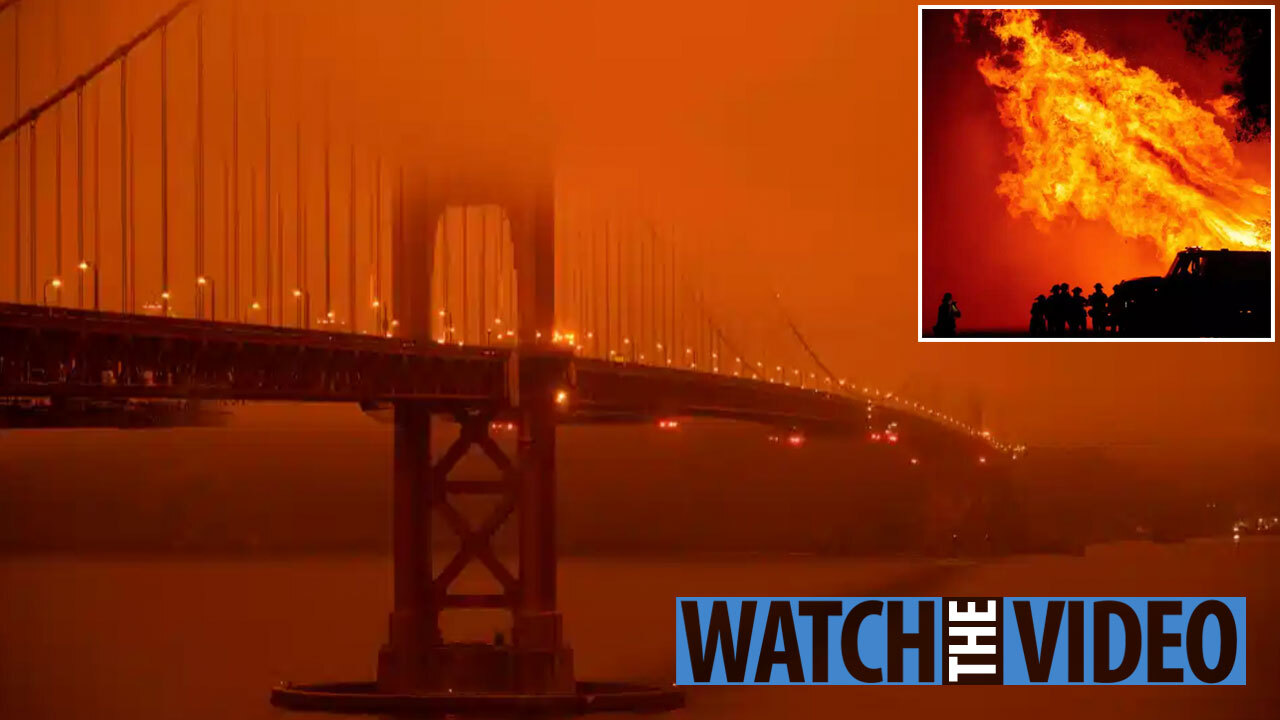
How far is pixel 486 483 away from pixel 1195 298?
2845cm

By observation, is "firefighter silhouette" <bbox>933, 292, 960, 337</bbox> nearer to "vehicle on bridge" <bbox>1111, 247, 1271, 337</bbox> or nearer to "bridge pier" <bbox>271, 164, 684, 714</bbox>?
"vehicle on bridge" <bbox>1111, 247, 1271, 337</bbox>

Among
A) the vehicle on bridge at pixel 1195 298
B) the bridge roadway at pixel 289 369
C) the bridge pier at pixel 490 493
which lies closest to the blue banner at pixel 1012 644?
the bridge roadway at pixel 289 369

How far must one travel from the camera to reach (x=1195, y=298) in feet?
69.5

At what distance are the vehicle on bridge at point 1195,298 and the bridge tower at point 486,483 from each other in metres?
26.7

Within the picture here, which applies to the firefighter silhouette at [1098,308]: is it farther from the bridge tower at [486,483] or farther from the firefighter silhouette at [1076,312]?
the bridge tower at [486,483]

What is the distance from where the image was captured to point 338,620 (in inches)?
4596

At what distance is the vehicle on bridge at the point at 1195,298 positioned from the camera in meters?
21.0

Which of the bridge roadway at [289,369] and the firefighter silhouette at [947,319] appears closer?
the firefighter silhouette at [947,319]

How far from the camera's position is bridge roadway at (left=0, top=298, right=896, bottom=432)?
3186cm

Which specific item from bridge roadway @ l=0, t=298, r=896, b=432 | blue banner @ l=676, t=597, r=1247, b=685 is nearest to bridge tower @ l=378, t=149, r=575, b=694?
bridge roadway @ l=0, t=298, r=896, b=432

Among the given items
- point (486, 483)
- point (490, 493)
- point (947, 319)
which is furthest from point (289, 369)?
point (947, 319)

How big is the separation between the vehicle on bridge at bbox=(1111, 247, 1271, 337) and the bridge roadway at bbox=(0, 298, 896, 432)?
45.8 feet

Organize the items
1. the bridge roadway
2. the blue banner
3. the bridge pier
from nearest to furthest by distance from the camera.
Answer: the bridge roadway
the bridge pier
the blue banner

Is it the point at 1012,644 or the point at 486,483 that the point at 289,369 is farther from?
the point at 1012,644
